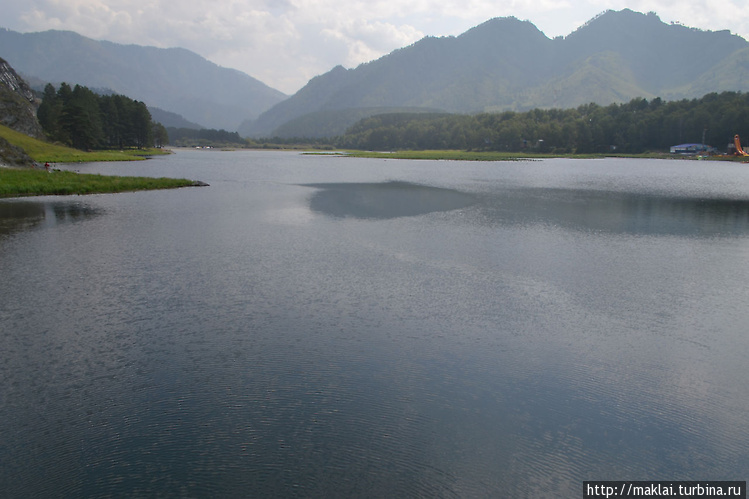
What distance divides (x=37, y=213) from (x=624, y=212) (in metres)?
54.4

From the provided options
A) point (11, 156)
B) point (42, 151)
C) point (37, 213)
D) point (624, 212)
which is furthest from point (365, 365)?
point (42, 151)

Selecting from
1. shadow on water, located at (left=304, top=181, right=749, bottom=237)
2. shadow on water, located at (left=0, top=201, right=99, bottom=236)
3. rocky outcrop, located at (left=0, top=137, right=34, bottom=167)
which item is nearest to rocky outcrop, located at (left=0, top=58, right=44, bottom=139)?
rocky outcrop, located at (left=0, top=137, right=34, bottom=167)

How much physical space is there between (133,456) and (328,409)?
14.6 feet

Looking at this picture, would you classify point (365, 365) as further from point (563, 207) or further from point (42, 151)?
point (42, 151)

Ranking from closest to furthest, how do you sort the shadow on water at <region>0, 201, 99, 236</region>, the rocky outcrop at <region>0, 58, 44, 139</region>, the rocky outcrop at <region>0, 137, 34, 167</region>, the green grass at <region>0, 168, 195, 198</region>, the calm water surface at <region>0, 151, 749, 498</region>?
the calm water surface at <region>0, 151, 749, 498</region>, the shadow on water at <region>0, 201, 99, 236</region>, the green grass at <region>0, 168, 195, 198</region>, the rocky outcrop at <region>0, 137, 34, 167</region>, the rocky outcrop at <region>0, 58, 44, 139</region>

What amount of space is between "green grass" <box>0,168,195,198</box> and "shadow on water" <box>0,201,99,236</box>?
21.7 ft

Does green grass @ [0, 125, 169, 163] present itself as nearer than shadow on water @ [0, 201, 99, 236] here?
No

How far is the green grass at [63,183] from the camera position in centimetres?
5516

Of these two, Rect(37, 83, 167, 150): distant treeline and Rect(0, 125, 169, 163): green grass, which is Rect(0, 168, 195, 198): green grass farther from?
Rect(37, 83, 167, 150): distant treeline

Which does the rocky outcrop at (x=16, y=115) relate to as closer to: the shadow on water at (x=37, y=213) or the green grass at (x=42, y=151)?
the green grass at (x=42, y=151)

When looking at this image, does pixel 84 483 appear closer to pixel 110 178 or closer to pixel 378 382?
pixel 378 382

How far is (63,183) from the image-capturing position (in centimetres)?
5850

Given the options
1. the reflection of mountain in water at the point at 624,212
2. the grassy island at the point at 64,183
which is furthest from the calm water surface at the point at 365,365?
the grassy island at the point at 64,183

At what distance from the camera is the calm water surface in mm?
10477
